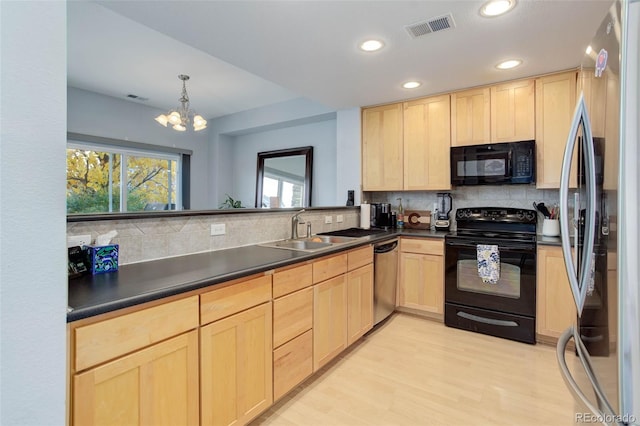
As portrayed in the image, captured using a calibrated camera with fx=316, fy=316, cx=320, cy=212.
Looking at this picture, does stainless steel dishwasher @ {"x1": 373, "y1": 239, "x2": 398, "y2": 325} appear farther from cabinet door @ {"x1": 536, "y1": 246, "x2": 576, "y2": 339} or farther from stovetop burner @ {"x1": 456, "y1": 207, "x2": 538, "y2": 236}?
cabinet door @ {"x1": 536, "y1": 246, "x2": 576, "y2": 339}

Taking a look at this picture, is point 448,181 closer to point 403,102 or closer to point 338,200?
point 403,102

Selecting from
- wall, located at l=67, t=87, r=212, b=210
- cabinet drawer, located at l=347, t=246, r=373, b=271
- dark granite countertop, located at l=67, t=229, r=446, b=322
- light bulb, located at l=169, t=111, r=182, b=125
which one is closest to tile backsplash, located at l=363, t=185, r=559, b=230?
cabinet drawer, located at l=347, t=246, r=373, b=271

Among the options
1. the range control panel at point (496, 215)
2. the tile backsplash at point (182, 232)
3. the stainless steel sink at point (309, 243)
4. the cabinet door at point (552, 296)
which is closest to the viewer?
the tile backsplash at point (182, 232)

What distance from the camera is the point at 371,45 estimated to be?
237 cm

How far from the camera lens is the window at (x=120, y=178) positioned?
14.8 feet

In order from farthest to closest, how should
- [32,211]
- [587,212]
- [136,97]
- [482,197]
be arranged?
1. [136,97]
2. [482,197]
3. [587,212]
4. [32,211]

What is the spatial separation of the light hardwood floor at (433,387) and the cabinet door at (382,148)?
1774 mm

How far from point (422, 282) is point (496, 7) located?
2.36 m

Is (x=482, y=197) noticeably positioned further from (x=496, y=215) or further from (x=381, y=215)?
(x=381, y=215)

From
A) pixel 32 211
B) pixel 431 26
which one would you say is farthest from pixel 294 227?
pixel 32 211

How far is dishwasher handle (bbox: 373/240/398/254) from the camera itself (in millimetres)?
2891

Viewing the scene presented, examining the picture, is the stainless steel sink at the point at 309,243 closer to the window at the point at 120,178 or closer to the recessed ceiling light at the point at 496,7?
the recessed ceiling light at the point at 496,7

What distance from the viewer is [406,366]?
2.36m

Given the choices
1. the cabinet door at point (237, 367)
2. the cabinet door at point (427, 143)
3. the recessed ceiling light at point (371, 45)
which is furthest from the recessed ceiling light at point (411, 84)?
the cabinet door at point (237, 367)
